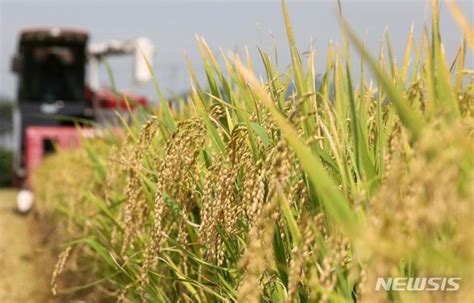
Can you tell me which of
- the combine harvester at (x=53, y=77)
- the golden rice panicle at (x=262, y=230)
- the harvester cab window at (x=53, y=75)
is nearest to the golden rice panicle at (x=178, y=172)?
the golden rice panicle at (x=262, y=230)

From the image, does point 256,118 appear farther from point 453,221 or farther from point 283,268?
point 453,221

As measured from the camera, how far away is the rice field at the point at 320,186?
91 cm

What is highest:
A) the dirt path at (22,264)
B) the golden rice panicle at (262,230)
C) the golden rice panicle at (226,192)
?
the golden rice panicle at (262,230)

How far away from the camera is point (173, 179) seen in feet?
6.35

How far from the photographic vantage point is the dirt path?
5.95 metres

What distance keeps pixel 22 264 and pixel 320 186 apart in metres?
6.94

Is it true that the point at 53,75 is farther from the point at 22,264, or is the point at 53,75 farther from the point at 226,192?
the point at 226,192

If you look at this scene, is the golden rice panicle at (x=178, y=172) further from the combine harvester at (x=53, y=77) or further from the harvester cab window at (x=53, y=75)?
the harvester cab window at (x=53, y=75)

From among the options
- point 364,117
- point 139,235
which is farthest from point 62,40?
point 364,117

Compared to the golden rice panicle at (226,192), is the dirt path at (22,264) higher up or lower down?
lower down

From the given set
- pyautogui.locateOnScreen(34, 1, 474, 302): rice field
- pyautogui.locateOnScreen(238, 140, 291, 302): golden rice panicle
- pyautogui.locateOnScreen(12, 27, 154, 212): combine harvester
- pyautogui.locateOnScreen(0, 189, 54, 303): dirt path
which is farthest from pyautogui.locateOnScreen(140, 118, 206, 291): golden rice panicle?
pyautogui.locateOnScreen(12, 27, 154, 212): combine harvester

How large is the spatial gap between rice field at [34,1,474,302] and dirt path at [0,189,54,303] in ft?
7.16

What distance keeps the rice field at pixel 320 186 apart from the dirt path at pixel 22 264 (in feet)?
7.16

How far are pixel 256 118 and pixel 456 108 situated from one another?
684 mm
